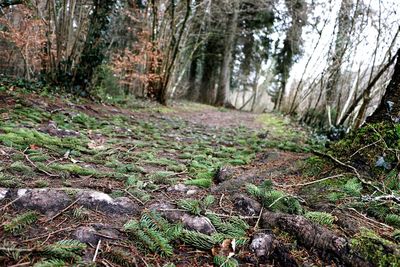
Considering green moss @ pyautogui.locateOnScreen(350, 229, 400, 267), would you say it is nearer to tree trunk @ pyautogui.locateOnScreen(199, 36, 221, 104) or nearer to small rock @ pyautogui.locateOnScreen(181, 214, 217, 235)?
small rock @ pyautogui.locateOnScreen(181, 214, 217, 235)

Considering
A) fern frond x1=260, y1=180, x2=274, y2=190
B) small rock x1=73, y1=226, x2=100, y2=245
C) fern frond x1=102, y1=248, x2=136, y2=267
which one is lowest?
fern frond x1=102, y1=248, x2=136, y2=267

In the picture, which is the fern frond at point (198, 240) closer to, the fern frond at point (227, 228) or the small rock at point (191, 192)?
the fern frond at point (227, 228)

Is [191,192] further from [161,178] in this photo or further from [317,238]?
[317,238]

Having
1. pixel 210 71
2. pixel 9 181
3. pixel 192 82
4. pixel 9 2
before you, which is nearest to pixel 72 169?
pixel 9 181

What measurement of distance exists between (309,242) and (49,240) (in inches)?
59.8

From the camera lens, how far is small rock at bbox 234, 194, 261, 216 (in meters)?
2.17

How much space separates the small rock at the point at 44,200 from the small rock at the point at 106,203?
109 mm

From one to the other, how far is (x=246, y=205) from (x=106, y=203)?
104 cm

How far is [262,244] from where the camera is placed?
1.80 metres

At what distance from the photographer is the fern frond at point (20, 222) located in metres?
1.60

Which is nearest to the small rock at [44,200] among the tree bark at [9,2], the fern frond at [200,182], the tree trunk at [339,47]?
the fern frond at [200,182]

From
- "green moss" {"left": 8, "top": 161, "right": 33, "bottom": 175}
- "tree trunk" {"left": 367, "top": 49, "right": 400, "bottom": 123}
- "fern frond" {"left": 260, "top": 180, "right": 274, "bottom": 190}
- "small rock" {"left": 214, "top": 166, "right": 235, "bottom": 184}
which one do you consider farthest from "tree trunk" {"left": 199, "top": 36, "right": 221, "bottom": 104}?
"green moss" {"left": 8, "top": 161, "right": 33, "bottom": 175}

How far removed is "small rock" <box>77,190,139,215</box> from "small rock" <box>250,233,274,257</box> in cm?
84

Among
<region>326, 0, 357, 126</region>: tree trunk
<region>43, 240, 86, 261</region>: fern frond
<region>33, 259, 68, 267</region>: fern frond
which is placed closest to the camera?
<region>33, 259, 68, 267</region>: fern frond
